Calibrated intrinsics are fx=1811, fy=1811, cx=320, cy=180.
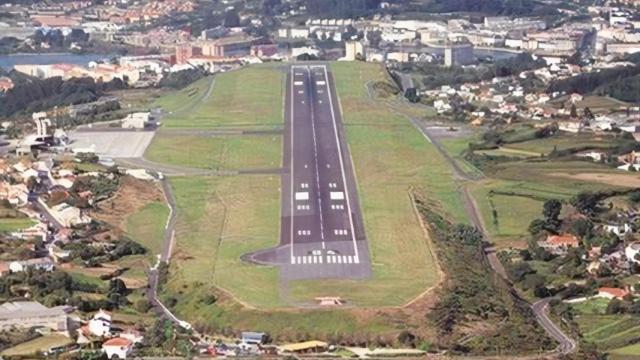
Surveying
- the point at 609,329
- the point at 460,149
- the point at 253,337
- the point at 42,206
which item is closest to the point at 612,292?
the point at 609,329

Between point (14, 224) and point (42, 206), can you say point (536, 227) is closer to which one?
point (42, 206)

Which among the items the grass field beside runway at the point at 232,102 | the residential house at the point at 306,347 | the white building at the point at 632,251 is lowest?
the grass field beside runway at the point at 232,102

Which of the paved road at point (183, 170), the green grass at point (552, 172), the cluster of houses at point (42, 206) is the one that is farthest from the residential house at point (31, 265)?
the green grass at point (552, 172)

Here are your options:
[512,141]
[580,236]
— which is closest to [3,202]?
[580,236]

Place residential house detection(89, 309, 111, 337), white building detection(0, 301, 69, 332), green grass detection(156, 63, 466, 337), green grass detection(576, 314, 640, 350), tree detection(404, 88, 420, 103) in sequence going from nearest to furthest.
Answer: residential house detection(89, 309, 111, 337) < green grass detection(576, 314, 640, 350) < white building detection(0, 301, 69, 332) < green grass detection(156, 63, 466, 337) < tree detection(404, 88, 420, 103)

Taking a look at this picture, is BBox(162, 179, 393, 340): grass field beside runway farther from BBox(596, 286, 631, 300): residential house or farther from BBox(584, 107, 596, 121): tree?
BBox(584, 107, 596, 121): tree

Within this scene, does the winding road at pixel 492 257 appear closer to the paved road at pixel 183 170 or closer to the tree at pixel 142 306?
the paved road at pixel 183 170

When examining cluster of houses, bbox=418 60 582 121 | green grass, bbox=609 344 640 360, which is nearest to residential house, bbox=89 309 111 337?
green grass, bbox=609 344 640 360
